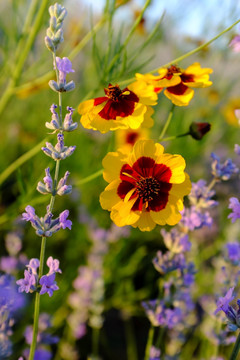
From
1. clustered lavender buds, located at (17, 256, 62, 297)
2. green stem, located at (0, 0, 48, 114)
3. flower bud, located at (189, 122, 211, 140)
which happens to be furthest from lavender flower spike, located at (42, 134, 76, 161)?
green stem, located at (0, 0, 48, 114)

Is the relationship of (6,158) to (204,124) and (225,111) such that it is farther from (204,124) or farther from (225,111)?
(204,124)

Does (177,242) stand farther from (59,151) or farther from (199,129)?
(59,151)

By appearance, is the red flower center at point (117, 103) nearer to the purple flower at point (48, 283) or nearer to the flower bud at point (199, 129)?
the flower bud at point (199, 129)

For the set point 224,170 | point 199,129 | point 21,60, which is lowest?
point 224,170

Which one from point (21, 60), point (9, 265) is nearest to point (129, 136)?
point (21, 60)

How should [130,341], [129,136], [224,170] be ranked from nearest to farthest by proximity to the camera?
[224,170]
[130,341]
[129,136]

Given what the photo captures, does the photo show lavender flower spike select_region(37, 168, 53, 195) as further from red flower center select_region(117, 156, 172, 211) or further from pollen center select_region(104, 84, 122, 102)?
pollen center select_region(104, 84, 122, 102)

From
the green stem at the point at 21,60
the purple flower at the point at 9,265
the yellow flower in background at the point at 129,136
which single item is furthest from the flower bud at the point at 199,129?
the yellow flower in background at the point at 129,136
